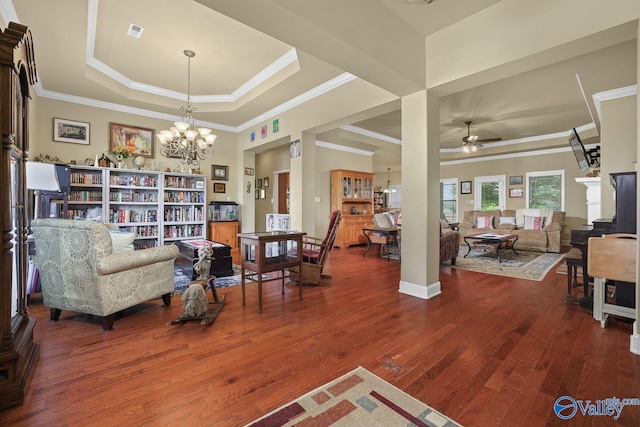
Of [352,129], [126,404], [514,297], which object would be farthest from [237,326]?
[352,129]

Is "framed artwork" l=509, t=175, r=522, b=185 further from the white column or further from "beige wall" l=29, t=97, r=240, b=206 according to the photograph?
"beige wall" l=29, t=97, r=240, b=206

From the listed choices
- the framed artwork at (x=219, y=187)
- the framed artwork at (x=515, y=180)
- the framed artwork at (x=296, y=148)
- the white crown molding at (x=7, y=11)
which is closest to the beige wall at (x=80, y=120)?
the framed artwork at (x=219, y=187)

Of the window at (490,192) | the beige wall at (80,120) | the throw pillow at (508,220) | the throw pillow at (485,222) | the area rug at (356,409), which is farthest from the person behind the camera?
the window at (490,192)

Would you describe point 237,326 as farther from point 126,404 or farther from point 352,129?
point 352,129

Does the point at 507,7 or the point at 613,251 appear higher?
the point at 507,7

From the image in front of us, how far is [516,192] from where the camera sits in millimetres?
8969

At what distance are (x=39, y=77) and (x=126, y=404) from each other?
17.6ft

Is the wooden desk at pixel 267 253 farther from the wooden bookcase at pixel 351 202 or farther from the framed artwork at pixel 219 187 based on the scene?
the framed artwork at pixel 219 187

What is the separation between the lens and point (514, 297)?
3385mm

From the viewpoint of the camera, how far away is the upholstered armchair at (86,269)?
93.1 inches

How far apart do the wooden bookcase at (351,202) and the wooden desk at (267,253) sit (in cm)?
406

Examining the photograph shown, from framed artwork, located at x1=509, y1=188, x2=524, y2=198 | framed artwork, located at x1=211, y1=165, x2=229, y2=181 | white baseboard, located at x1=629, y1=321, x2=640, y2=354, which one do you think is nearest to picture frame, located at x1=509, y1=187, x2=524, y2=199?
framed artwork, located at x1=509, y1=188, x2=524, y2=198

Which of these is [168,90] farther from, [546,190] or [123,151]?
[546,190]

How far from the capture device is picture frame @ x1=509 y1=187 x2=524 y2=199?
888 cm
